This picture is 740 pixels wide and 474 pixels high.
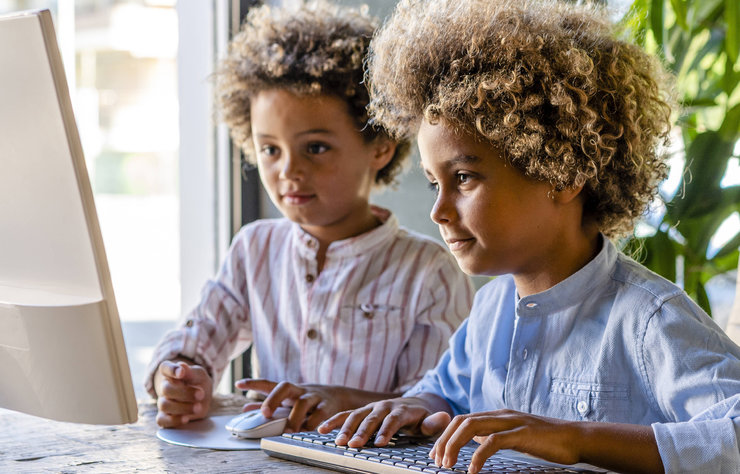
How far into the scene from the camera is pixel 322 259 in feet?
5.25

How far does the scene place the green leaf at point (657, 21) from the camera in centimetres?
135

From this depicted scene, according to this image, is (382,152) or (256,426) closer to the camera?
(256,426)

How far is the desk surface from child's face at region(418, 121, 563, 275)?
341mm

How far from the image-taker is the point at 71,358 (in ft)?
2.53

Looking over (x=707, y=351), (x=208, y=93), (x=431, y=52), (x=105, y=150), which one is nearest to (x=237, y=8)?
(x=208, y=93)

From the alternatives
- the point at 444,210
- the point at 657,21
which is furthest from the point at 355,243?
the point at 657,21

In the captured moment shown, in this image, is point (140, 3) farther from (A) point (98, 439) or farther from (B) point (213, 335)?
(A) point (98, 439)

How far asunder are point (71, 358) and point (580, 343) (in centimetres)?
60

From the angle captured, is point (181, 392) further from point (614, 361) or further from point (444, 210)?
point (614, 361)

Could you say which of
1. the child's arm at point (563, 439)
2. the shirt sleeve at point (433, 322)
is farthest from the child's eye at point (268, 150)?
the child's arm at point (563, 439)

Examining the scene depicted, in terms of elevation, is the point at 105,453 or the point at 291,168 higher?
the point at 291,168

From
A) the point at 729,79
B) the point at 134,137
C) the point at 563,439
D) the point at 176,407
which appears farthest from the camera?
the point at 134,137

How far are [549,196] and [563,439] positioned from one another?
1.09 feet

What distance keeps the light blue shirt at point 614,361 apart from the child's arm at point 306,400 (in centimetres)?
15
